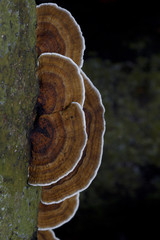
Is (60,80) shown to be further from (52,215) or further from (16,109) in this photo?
(52,215)

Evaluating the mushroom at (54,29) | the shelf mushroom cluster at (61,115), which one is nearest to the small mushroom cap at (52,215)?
the shelf mushroom cluster at (61,115)

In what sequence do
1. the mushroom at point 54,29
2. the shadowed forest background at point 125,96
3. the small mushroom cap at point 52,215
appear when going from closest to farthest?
the mushroom at point 54,29 < the small mushroom cap at point 52,215 < the shadowed forest background at point 125,96

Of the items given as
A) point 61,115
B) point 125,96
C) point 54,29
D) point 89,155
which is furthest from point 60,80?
point 125,96

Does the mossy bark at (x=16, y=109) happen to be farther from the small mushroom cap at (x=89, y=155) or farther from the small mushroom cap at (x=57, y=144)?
the small mushroom cap at (x=89, y=155)

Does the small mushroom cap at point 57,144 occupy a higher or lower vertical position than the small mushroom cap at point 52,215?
higher

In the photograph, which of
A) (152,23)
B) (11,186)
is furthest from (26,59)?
(152,23)
